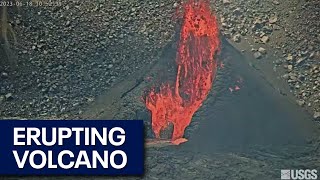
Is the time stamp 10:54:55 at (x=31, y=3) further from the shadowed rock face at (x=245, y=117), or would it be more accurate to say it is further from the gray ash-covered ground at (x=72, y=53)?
the shadowed rock face at (x=245, y=117)

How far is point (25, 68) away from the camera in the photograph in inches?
134

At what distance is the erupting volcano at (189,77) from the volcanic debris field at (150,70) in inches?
1.6

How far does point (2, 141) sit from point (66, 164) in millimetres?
334

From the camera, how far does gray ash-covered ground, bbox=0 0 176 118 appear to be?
3.40 m

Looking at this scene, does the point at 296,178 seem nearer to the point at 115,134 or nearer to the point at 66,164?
the point at 115,134

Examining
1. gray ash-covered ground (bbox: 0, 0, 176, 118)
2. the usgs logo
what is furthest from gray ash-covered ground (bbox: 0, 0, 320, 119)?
the usgs logo

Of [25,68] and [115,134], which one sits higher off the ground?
[25,68]

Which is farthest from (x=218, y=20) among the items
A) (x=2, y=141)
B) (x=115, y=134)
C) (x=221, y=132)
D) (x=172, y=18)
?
(x=2, y=141)

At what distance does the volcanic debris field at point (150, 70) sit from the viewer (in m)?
3.40

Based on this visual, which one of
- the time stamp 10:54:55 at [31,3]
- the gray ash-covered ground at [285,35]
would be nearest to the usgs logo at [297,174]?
the gray ash-covered ground at [285,35]

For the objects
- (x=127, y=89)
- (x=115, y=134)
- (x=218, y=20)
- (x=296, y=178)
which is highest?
(x=218, y=20)

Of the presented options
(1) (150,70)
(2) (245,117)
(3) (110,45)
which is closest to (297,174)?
(2) (245,117)

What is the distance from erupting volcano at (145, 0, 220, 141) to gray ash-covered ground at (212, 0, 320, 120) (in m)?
0.10

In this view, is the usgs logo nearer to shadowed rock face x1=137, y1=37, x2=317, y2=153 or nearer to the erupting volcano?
shadowed rock face x1=137, y1=37, x2=317, y2=153
